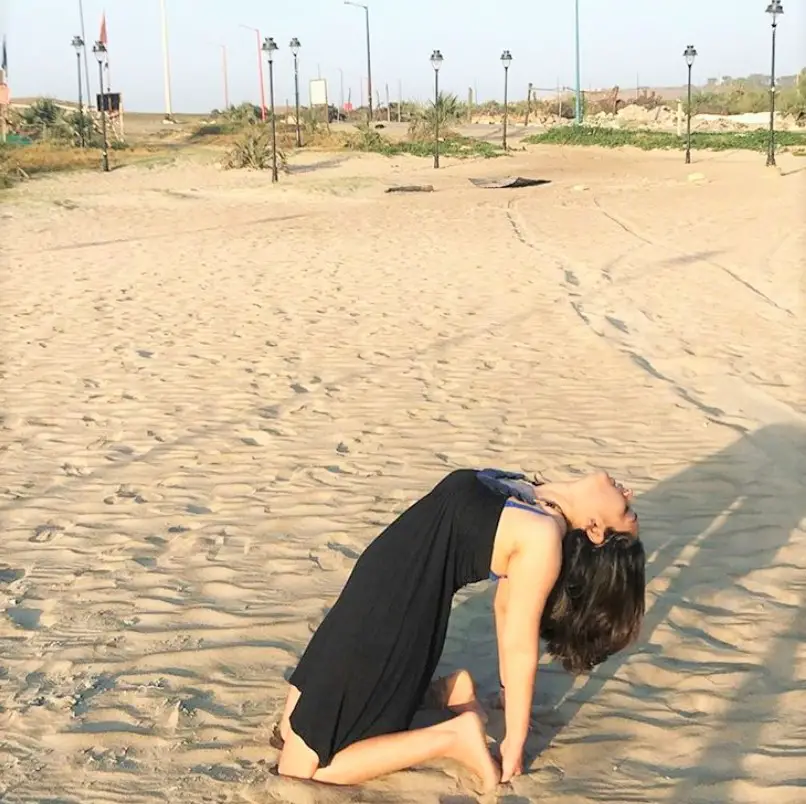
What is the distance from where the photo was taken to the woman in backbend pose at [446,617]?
2781 millimetres

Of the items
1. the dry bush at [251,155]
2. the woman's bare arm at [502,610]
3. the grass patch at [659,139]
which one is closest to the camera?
the woman's bare arm at [502,610]

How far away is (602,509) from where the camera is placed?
2795mm

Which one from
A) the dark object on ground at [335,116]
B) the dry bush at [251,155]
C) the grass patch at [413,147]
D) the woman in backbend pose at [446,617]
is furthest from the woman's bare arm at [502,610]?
the dark object on ground at [335,116]

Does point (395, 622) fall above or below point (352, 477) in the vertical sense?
above

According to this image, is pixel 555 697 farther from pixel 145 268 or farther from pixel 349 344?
pixel 145 268

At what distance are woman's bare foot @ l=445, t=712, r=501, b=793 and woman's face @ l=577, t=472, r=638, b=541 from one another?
24.5 inches

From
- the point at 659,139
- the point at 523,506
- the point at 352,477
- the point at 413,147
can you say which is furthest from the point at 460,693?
the point at 659,139

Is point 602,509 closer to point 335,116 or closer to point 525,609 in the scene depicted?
point 525,609

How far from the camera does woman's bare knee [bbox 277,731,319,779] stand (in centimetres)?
288

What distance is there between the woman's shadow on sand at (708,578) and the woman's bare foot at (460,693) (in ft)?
0.40

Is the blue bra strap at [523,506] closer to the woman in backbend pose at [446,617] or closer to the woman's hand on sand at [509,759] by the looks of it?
the woman in backbend pose at [446,617]

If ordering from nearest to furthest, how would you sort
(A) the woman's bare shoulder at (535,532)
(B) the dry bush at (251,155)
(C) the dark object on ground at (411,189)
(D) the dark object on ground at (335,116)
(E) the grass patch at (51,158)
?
(A) the woman's bare shoulder at (535,532) < (C) the dark object on ground at (411,189) < (E) the grass patch at (51,158) < (B) the dry bush at (251,155) < (D) the dark object on ground at (335,116)

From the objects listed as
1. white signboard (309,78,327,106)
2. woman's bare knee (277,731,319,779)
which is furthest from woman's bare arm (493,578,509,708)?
A: white signboard (309,78,327,106)

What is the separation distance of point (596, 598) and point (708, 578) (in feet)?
5.47
